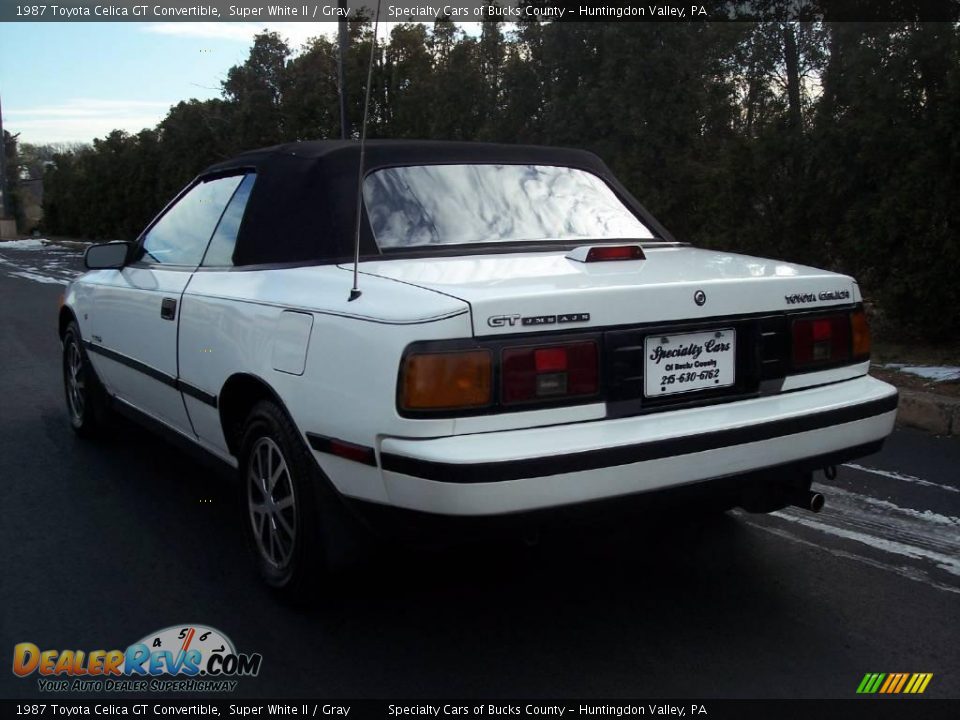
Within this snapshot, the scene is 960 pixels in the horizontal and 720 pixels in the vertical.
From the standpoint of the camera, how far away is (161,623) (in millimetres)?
3227

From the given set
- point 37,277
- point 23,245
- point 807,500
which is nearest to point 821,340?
point 807,500

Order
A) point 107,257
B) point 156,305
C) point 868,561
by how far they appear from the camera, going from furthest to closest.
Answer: point 107,257 < point 156,305 < point 868,561

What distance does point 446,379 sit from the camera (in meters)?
2.63

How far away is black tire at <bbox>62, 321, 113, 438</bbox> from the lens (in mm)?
5367

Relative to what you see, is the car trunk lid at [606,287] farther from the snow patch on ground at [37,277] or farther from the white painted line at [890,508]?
the snow patch on ground at [37,277]

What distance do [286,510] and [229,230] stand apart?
128cm

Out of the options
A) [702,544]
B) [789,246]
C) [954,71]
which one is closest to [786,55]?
[789,246]

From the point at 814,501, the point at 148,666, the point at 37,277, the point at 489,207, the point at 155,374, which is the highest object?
the point at 489,207

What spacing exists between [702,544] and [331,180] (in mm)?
2038

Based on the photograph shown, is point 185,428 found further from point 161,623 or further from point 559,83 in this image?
point 559,83

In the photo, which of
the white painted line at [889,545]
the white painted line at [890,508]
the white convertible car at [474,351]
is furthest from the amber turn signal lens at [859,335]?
the white painted line at [890,508]

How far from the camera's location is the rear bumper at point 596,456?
257 centimetres

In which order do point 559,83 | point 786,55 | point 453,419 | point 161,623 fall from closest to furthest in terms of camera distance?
1. point 453,419
2. point 161,623
3. point 786,55
4. point 559,83

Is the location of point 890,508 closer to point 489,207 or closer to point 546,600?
point 546,600
